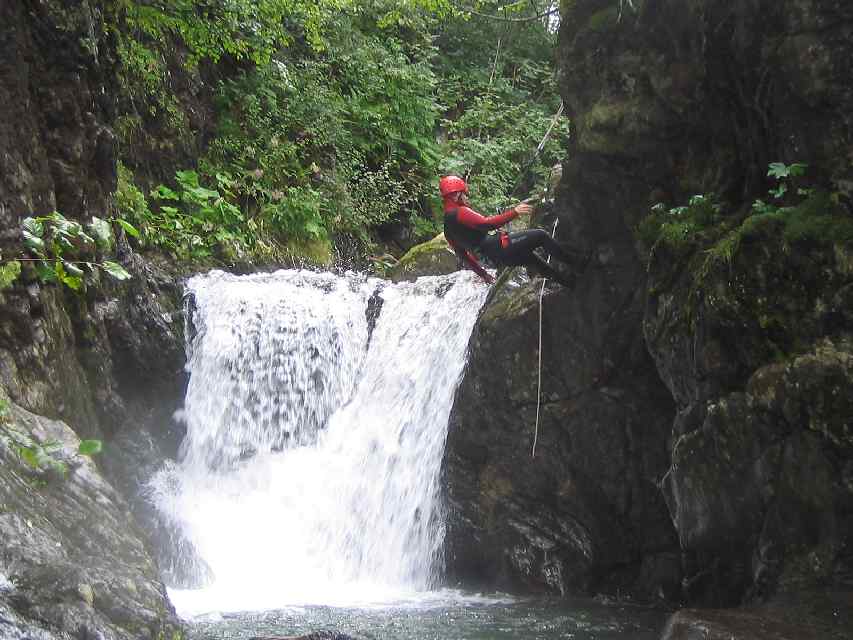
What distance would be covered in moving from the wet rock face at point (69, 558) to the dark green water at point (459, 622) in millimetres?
1483

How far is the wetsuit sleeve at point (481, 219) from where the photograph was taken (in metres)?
8.14

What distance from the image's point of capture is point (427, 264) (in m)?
14.5

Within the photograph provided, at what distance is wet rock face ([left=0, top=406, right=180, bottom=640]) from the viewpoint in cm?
364

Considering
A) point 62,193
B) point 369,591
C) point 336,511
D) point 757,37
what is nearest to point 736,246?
point 757,37

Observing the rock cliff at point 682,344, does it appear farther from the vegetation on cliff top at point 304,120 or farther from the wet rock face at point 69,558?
the vegetation on cliff top at point 304,120

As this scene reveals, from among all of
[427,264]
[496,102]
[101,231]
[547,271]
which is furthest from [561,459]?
[496,102]

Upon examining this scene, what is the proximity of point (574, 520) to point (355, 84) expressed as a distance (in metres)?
13.5

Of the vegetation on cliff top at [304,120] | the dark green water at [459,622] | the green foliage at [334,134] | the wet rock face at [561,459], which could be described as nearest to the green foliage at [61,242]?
the dark green water at [459,622]

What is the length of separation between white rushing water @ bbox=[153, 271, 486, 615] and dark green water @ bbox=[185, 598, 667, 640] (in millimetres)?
746

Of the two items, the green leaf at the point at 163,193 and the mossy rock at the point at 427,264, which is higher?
the green leaf at the point at 163,193

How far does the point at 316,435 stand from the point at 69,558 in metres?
7.41

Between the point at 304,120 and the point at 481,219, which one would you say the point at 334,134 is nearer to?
the point at 304,120

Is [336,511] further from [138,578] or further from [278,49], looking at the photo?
[278,49]

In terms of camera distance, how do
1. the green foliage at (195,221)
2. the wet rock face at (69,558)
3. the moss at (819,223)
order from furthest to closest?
1. the green foliage at (195,221)
2. the moss at (819,223)
3. the wet rock face at (69,558)
